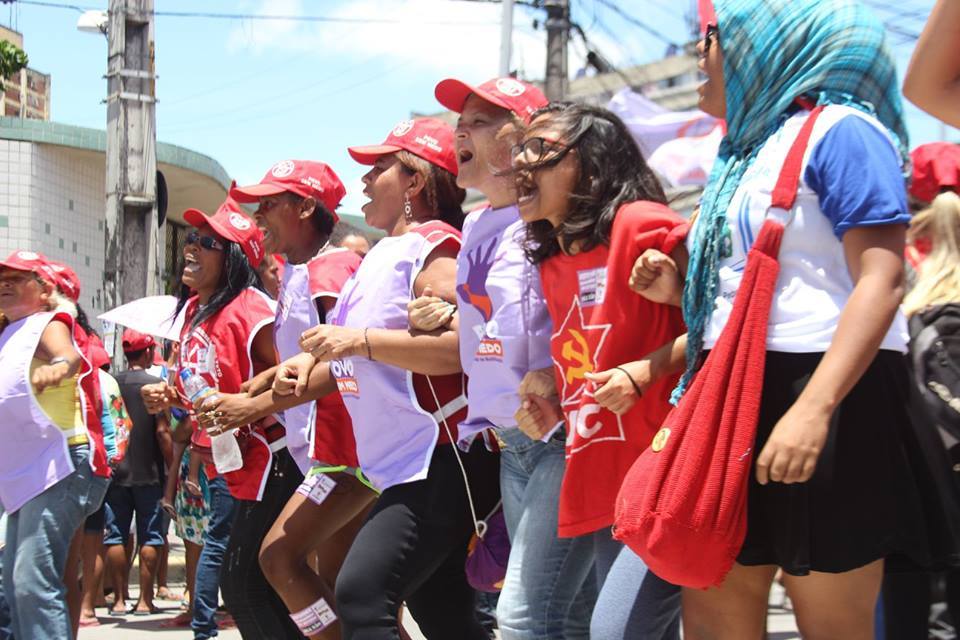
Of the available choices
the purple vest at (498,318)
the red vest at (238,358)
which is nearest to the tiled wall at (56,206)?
the red vest at (238,358)

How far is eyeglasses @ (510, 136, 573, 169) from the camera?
3.73 meters

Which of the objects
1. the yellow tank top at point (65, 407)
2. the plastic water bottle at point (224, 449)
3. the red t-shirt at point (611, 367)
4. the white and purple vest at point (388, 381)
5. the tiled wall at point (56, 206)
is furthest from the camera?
the tiled wall at point (56, 206)

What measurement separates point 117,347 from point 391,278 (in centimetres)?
698

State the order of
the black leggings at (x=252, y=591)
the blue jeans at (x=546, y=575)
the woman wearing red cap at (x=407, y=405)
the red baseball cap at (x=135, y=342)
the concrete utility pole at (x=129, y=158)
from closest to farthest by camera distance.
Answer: the blue jeans at (x=546, y=575) → the woman wearing red cap at (x=407, y=405) → the black leggings at (x=252, y=591) → the red baseball cap at (x=135, y=342) → the concrete utility pole at (x=129, y=158)

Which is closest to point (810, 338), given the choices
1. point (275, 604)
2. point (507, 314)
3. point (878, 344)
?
point (878, 344)

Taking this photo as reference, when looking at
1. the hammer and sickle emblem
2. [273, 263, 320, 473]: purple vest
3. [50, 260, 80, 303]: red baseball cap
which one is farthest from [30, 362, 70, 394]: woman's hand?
the hammer and sickle emblem

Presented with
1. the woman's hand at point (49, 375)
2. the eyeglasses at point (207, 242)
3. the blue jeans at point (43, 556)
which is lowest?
the blue jeans at point (43, 556)

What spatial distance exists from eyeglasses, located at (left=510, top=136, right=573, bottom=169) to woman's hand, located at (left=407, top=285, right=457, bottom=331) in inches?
28.0

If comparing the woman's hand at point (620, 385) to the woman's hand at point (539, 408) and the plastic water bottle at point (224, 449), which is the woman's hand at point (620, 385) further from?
the plastic water bottle at point (224, 449)

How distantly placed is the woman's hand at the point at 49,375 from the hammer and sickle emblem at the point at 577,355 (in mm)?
3286

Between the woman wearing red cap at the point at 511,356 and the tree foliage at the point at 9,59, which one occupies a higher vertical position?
the tree foliage at the point at 9,59

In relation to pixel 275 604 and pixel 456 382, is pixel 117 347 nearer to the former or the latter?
pixel 275 604

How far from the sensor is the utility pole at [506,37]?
Answer: 54.6 ft

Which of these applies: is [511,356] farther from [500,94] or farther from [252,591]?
[252,591]
